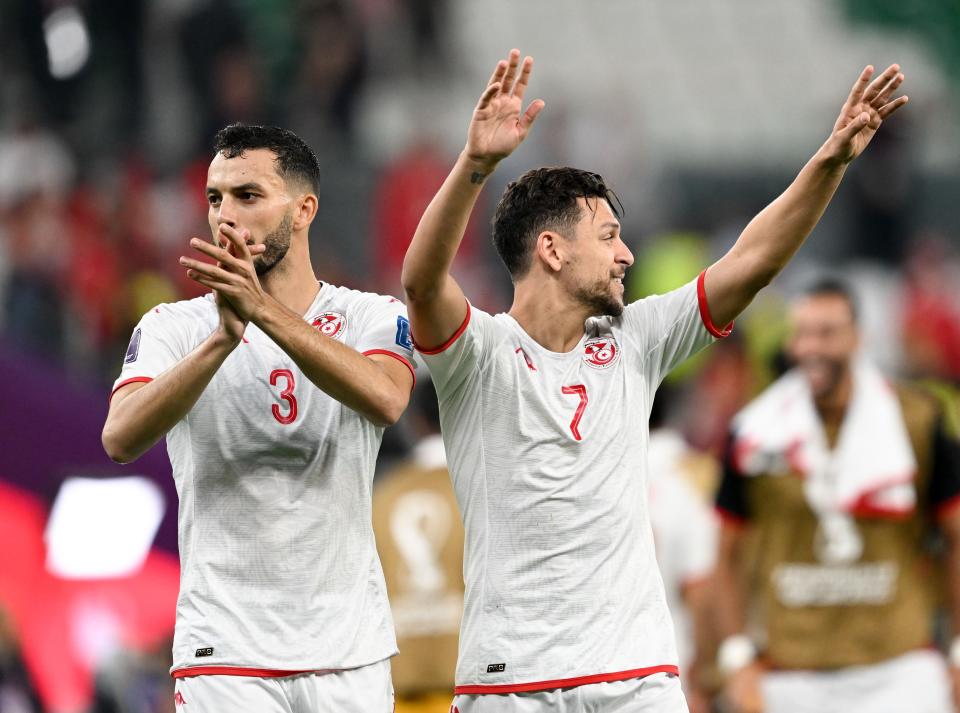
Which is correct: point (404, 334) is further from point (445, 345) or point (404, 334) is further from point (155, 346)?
point (155, 346)

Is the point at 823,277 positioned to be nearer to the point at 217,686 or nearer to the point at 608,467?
the point at 608,467

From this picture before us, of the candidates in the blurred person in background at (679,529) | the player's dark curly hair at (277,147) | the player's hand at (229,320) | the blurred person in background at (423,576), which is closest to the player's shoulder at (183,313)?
the player's dark curly hair at (277,147)

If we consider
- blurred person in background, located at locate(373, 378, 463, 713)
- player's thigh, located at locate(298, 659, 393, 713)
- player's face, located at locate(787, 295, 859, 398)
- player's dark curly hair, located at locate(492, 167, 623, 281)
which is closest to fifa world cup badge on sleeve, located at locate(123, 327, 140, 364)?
player's thigh, located at locate(298, 659, 393, 713)

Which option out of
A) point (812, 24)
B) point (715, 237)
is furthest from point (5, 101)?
point (812, 24)

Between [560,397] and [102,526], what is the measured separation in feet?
13.5

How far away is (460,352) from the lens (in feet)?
14.9

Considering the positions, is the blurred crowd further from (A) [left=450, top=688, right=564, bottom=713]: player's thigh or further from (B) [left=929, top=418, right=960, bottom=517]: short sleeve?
(A) [left=450, top=688, right=564, bottom=713]: player's thigh

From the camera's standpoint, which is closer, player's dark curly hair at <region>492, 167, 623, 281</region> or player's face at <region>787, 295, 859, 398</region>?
player's dark curly hair at <region>492, 167, 623, 281</region>

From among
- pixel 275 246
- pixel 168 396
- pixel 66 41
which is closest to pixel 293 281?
pixel 275 246

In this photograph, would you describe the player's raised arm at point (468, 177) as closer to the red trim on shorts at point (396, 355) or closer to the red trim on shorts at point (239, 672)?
the red trim on shorts at point (396, 355)

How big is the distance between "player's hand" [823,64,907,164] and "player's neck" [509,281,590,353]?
82cm

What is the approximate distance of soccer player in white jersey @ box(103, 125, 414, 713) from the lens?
14.0ft

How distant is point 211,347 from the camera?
4.11 m

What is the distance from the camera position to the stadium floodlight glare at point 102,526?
8086 millimetres
